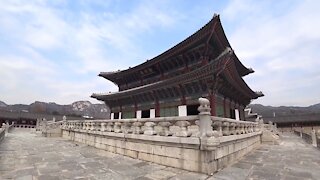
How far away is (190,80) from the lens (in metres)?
15.1

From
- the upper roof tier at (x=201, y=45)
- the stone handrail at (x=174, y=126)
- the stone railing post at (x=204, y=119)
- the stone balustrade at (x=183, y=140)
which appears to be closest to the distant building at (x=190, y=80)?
the upper roof tier at (x=201, y=45)

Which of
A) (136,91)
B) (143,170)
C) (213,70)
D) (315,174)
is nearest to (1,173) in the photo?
(143,170)

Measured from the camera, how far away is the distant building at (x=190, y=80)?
14484mm

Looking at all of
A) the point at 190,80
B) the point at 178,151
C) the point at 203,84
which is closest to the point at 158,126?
the point at 178,151

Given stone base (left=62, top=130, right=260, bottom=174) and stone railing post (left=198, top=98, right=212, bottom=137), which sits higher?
stone railing post (left=198, top=98, right=212, bottom=137)

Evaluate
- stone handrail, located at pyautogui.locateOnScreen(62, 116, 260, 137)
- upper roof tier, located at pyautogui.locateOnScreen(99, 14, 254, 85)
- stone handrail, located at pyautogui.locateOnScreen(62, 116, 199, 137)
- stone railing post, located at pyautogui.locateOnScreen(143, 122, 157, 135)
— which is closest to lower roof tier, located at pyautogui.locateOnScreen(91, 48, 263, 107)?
upper roof tier, located at pyautogui.locateOnScreen(99, 14, 254, 85)

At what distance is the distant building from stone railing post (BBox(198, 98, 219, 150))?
24.9 feet

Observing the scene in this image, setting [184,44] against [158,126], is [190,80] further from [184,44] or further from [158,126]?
[158,126]

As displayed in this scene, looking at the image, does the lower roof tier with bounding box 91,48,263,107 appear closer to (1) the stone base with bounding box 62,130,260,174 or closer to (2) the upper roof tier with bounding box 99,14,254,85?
(2) the upper roof tier with bounding box 99,14,254,85

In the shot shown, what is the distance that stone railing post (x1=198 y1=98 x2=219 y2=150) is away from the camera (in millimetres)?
5637

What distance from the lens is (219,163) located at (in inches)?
252

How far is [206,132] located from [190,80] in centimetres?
949

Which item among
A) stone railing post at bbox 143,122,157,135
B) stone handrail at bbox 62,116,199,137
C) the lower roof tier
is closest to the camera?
stone handrail at bbox 62,116,199,137

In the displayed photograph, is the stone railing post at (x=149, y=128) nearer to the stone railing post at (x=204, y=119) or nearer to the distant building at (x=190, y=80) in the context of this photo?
the stone railing post at (x=204, y=119)
